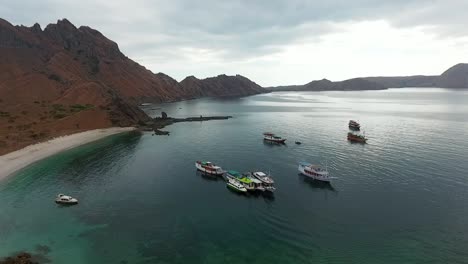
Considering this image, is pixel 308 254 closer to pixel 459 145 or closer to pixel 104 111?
pixel 459 145

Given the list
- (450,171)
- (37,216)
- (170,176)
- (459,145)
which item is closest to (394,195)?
(450,171)

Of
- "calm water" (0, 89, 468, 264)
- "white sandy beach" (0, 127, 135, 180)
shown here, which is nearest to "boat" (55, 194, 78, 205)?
"calm water" (0, 89, 468, 264)

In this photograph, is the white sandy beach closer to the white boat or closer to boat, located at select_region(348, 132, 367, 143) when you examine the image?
the white boat

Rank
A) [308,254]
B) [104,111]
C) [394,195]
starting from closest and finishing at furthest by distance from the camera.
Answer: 1. [308,254]
2. [394,195]
3. [104,111]

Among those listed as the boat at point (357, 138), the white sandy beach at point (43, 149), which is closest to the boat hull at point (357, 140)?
the boat at point (357, 138)

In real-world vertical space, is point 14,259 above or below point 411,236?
above

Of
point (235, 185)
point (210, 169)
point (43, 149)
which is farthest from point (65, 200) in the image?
point (43, 149)

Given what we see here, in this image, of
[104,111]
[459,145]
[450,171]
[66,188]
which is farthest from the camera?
[104,111]

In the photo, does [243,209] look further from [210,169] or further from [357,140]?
[357,140]
